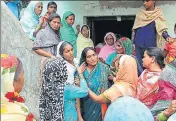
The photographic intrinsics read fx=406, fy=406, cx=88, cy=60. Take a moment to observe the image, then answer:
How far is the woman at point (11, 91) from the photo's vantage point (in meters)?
3.38

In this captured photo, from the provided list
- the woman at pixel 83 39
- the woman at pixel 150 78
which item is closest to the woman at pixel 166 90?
the woman at pixel 150 78

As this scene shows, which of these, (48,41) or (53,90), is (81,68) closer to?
(53,90)

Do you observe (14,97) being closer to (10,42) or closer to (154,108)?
(154,108)

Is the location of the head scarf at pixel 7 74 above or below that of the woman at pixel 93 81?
above

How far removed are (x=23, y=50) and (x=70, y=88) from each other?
5.54 ft

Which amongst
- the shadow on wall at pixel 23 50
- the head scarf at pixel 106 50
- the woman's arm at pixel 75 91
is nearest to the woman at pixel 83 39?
the head scarf at pixel 106 50

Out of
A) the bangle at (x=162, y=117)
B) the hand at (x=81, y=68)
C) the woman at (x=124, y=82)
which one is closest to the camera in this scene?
the bangle at (x=162, y=117)

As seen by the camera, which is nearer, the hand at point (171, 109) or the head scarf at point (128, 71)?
the hand at point (171, 109)

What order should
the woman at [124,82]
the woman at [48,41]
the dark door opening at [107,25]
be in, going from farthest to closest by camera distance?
the dark door opening at [107,25]
the woman at [48,41]
the woman at [124,82]

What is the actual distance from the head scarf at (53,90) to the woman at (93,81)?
0.61 metres

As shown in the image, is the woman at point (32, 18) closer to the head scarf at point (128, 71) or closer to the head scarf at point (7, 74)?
the head scarf at point (128, 71)

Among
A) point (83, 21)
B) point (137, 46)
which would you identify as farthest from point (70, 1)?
point (137, 46)

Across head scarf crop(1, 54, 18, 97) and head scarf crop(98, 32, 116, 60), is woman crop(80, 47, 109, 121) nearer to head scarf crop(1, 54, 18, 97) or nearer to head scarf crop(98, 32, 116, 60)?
head scarf crop(1, 54, 18, 97)

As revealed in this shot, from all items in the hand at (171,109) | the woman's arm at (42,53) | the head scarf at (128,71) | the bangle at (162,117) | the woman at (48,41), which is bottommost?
A: the bangle at (162,117)
